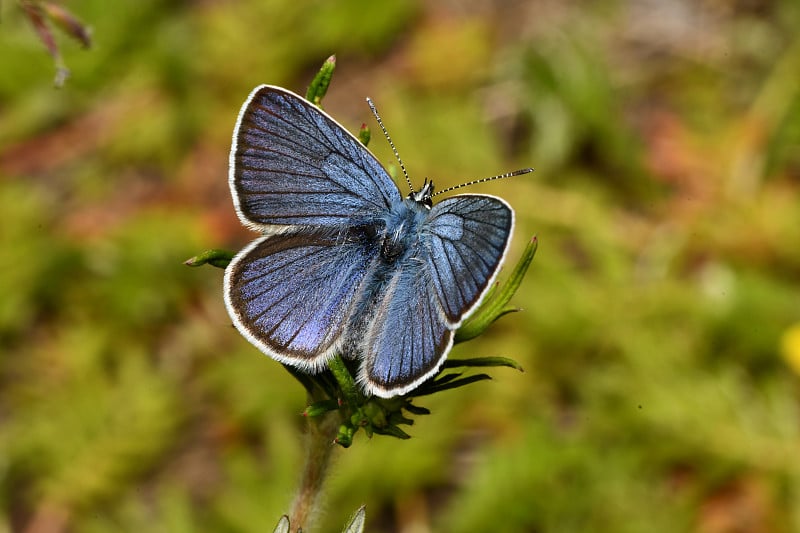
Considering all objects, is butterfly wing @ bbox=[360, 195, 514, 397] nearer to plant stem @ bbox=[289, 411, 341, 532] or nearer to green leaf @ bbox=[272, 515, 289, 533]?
plant stem @ bbox=[289, 411, 341, 532]

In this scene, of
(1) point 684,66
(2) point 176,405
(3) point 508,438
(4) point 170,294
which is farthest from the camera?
(1) point 684,66

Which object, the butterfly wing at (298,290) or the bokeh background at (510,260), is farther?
the bokeh background at (510,260)

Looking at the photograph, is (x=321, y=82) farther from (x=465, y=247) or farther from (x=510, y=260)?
(x=510, y=260)

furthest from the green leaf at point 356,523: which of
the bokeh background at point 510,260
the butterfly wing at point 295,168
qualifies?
the bokeh background at point 510,260

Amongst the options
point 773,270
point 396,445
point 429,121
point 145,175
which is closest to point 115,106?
point 145,175

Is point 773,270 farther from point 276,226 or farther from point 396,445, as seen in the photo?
point 276,226

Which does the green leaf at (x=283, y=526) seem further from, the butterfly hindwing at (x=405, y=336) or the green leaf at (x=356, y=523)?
the butterfly hindwing at (x=405, y=336)
